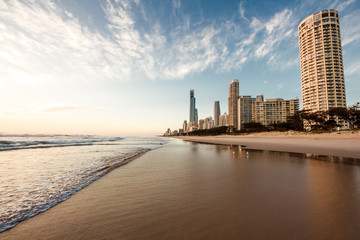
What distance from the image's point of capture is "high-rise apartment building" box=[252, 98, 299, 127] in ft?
561

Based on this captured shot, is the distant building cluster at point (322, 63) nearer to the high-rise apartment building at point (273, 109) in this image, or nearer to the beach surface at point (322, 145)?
the high-rise apartment building at point (273, 109)

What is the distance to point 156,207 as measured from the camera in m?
3.63

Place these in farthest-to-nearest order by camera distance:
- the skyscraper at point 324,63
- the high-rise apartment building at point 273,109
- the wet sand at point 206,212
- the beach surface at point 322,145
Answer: the high-rise apartment building at point 273,109
the skyscraper at point 324,63
the beach surface at point 322,145
the wet sand at point 206,212

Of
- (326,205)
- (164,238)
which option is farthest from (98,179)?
(326,205)

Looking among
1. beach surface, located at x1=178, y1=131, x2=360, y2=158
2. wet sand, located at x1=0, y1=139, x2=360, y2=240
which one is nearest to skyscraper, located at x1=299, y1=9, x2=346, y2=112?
beach surface, located at x1=178, y1=131, x2=360, y2=158

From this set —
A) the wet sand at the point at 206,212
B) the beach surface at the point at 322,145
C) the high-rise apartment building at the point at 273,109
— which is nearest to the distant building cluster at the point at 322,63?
the high-rise apartment building at the point at 273,109

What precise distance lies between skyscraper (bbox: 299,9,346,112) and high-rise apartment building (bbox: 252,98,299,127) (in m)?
42.8

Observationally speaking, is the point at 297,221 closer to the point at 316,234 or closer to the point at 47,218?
the point at 316,234

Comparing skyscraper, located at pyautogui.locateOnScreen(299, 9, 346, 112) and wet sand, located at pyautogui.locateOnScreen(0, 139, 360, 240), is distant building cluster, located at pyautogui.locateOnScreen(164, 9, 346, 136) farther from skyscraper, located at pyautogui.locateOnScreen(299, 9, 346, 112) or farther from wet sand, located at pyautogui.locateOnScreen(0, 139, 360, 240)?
wet sand, located at pyautogui.locateOnScreen(0, 139, 360, 240)

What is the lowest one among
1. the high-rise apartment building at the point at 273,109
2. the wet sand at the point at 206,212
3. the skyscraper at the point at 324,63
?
the wet sand at the point at 206,212

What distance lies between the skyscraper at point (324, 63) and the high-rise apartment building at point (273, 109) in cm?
4278

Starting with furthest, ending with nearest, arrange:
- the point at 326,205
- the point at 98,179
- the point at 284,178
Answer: the point at 98,179, the point at 284,178, the point at 326,205

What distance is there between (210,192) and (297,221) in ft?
6.95

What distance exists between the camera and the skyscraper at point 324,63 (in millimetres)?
118250
